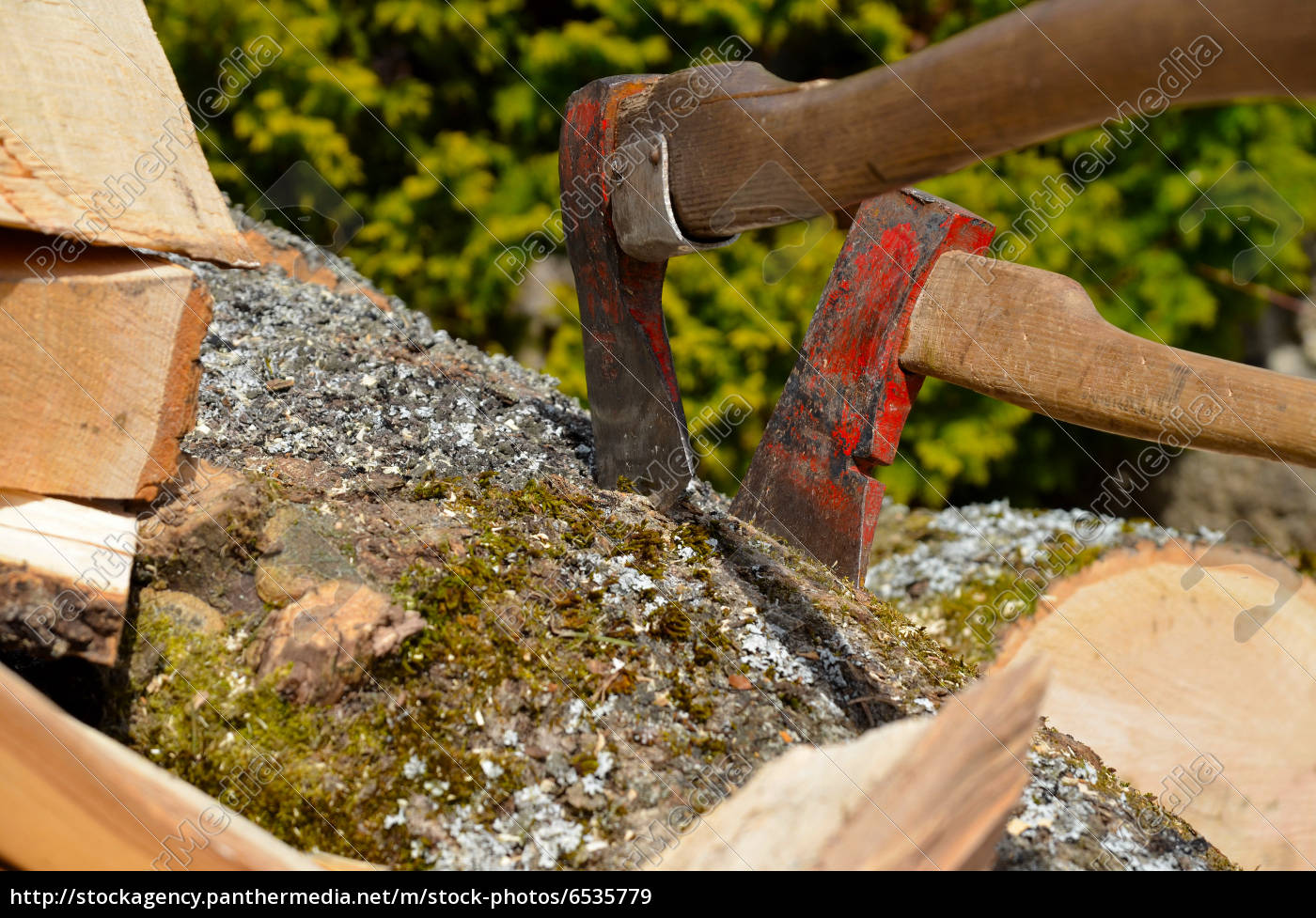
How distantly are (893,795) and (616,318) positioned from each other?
51.2 inches

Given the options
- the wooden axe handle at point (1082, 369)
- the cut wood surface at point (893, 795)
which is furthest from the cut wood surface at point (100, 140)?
the wooden axe handle at point (1082, 369)

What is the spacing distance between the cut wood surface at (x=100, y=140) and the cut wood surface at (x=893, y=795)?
1262 mm

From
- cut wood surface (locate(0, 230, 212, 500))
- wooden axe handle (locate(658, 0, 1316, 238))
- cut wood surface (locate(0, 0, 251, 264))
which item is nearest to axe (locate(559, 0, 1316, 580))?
wooden axe handle (locate(658, 0, 1316, 238))

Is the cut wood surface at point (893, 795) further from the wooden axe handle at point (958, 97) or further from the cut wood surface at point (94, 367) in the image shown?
the cut wood surface at point (94, 367)

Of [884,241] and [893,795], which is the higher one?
[884,241]

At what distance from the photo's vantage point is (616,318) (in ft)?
6.75

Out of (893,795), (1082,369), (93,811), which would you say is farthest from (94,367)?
(1082,369)

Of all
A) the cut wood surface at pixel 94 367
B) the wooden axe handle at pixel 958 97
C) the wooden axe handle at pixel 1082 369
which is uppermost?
the wooden axe handle at pixel 958 97

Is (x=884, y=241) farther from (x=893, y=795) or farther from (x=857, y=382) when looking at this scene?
(x=893, y=795)

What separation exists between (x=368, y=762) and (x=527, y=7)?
5041mm

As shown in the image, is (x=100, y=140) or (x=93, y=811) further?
(x=100, y=140)

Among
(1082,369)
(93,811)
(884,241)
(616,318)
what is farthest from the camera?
(884,241)

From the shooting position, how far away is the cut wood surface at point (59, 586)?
1315mm

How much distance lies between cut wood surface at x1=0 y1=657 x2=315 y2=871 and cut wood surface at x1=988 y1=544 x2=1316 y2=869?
1953 millimetres
